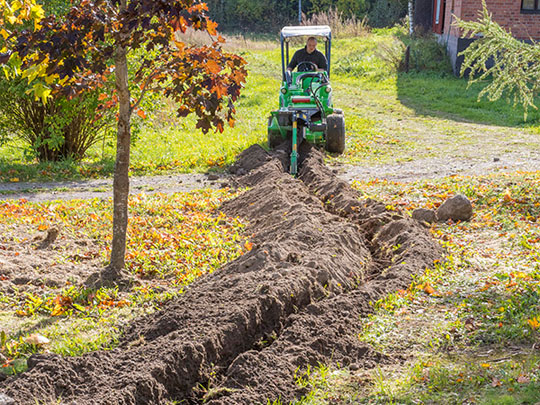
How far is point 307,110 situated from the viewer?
41.5 feet

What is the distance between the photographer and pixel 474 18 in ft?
72.6

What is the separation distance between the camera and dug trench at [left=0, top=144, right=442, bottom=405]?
4.57 m

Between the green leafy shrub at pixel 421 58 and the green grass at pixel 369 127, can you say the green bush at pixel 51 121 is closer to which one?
the green grass at pixel 369 127

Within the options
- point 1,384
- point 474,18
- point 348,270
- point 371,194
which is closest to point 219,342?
point 1,384

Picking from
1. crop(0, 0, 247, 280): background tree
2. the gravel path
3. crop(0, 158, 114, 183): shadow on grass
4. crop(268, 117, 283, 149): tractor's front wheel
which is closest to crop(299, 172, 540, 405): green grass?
crop(0, 0, 247, 280): background tree

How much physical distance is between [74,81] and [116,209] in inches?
55.2

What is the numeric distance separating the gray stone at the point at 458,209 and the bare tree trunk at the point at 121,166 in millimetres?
4190

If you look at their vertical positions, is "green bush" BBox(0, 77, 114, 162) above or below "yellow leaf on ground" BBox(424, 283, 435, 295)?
above

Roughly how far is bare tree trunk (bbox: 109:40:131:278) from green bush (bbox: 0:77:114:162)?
5.82 m

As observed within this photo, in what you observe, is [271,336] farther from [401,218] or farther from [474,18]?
[474,18]

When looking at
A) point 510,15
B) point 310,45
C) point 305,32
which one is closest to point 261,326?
point 310,45

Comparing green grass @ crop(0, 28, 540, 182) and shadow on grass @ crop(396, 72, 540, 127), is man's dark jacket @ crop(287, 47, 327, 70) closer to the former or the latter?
green grass @ crop(0, 28, 540, 182)

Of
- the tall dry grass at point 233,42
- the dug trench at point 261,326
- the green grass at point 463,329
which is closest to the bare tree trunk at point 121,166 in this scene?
the dug trench at point 261,326

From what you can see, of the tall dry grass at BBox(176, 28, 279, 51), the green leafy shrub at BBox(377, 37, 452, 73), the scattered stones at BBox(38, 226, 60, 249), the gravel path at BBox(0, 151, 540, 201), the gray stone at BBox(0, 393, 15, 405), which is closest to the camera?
the gray stone at BBox(0, 393, 15, 405)
